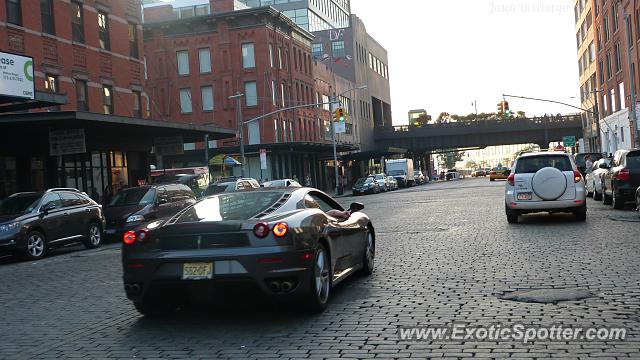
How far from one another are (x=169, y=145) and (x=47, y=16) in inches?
309

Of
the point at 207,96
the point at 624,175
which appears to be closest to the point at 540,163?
the point at 624,175

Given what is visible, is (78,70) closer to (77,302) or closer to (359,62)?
(77,302)

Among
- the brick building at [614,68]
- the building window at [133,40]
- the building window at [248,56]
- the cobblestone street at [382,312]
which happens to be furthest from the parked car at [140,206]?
the building window at [248,56]

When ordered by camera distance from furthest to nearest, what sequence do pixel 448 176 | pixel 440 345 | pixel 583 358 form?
pixel 448 176
pixel 440 345
pixel 583 358

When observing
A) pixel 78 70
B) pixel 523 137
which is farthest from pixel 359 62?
pixel 78 70

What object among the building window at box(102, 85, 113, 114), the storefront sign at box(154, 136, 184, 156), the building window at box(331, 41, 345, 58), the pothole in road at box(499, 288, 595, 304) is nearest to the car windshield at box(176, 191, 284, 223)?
the pothole in road at box(499, 288, 595, 304)

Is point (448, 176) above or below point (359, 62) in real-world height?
below

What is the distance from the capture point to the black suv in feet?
50.8

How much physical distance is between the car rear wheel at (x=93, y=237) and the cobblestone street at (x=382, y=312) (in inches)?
214

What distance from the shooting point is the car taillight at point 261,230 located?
6699 mm

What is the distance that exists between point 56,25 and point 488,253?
76.4ft

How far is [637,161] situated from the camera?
60.8 ft

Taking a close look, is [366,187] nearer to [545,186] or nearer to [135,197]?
[135,197]

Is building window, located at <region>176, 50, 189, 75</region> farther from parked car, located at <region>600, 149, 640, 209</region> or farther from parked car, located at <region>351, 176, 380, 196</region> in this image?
parked car, located at <region>600, 149, 640, 209</region>
